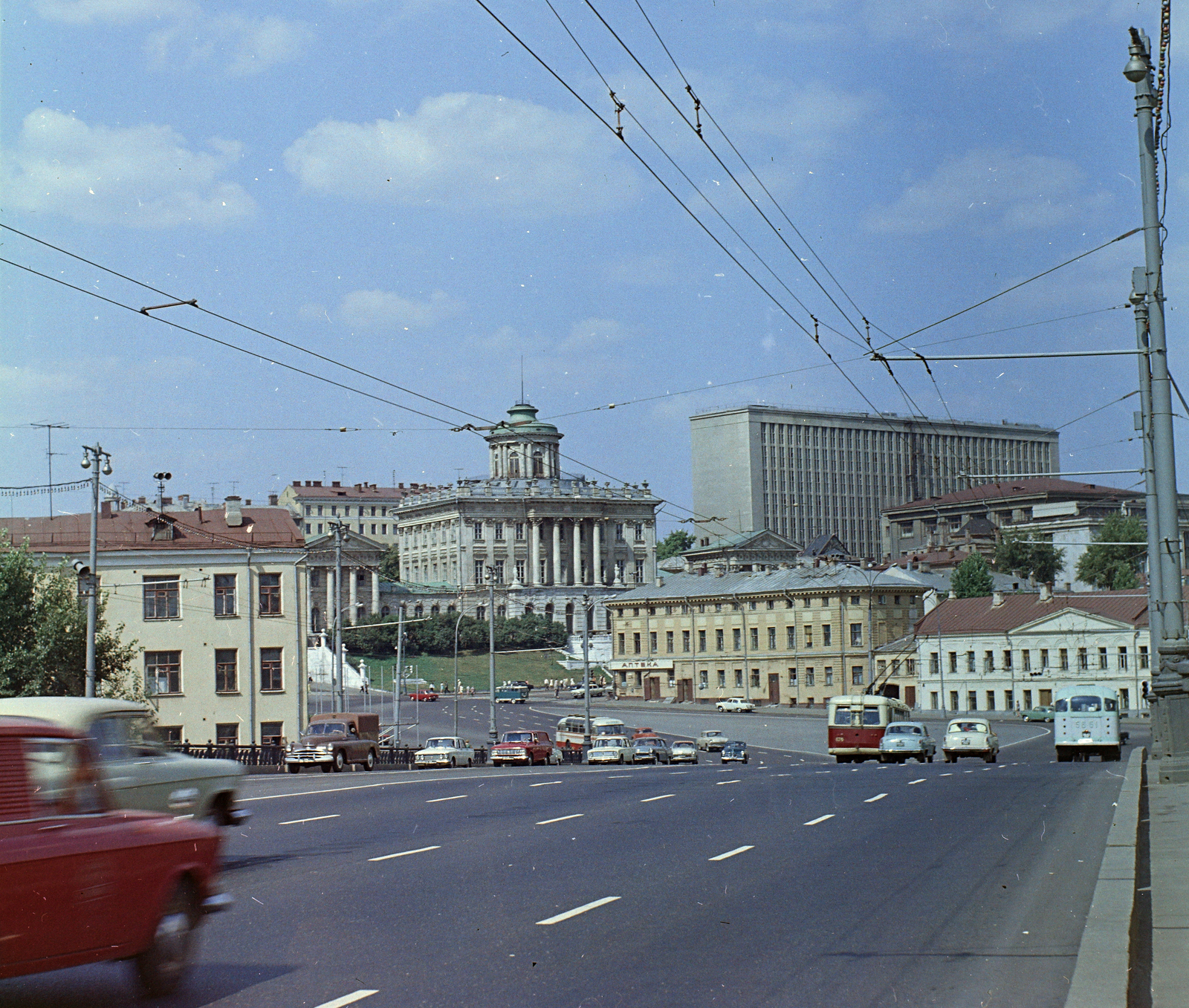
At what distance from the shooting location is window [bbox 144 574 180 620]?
6038cm

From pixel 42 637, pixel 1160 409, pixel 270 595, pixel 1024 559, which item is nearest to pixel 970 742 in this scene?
pixel 1160 409

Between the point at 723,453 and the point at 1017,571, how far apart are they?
5178cm

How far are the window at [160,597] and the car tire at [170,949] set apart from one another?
53375 millimetres

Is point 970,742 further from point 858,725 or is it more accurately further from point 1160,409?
point 1160,409

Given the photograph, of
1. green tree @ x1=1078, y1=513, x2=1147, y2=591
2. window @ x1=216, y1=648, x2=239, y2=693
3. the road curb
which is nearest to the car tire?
the road curb

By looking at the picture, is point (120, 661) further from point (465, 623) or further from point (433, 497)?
point (433, 497)

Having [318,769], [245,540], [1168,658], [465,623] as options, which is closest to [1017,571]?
[465,623]

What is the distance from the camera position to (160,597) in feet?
199

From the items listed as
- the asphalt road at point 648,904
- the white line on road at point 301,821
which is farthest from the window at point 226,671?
the white line on road at point 301,821

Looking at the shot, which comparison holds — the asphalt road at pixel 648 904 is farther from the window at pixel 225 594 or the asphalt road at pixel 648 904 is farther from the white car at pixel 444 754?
the window at pixel 225 594

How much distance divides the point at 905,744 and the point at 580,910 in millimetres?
37567

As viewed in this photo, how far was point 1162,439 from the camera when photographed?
2347 centimetres

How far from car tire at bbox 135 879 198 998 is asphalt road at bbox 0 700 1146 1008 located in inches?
7.7

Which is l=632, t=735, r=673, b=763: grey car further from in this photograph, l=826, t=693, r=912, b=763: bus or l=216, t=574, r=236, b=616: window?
l=216, t=574, r=236, b=616: window
